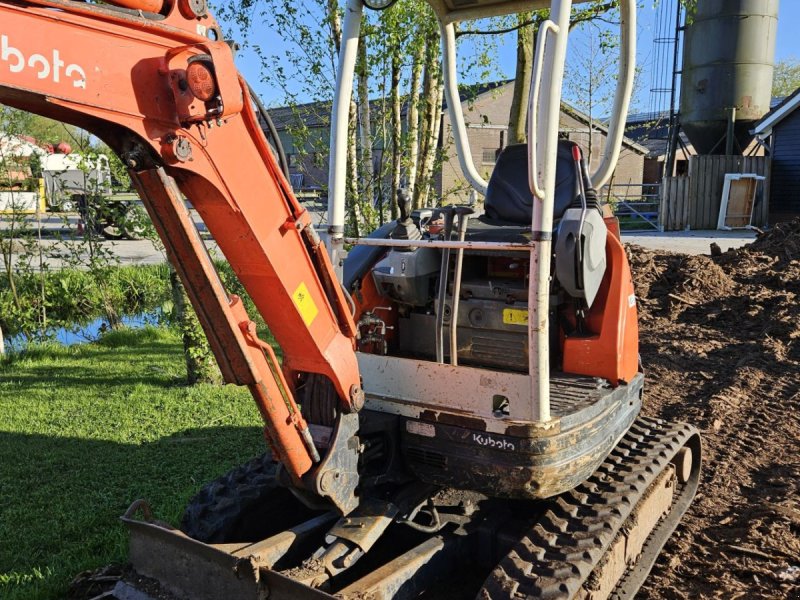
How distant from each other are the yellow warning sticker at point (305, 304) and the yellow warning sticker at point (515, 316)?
1.11 metres

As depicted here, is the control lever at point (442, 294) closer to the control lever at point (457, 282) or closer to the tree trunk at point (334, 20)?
the control lever at point (457, 282)

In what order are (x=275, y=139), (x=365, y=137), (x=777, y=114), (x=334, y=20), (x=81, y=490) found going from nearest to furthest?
1. (x=275, y=139)
2. (x=81, y=490)
3. (x=334, y=20)
4. (x=365, y=137)
5. (x=777, y=114)

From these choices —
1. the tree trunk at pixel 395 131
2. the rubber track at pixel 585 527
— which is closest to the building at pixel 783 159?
the tree trunk at pixel 395 131

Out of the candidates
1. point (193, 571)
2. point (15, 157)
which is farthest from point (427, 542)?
point (15, 157)

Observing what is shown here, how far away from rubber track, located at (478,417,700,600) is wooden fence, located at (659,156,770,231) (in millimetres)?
18901

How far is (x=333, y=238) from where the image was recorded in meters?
3.64

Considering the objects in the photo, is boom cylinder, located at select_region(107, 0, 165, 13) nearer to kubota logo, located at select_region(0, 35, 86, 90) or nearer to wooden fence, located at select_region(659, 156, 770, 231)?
kubota logo, located at select_region(0, 35, 86, 90)

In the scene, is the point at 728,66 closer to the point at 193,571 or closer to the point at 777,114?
the point at 777,114

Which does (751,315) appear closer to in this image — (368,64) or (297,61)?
(368,64)

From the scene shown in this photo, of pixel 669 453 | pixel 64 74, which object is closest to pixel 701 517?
pixel 669 453

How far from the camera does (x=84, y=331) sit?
10188 millimetres

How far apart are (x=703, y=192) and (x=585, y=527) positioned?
67.1 feet

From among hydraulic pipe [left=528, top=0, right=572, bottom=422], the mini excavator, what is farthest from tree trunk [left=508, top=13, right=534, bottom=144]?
hydraulic pipe [left=528, top=0, right=572, bottom=422]

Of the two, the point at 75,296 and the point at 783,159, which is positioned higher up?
the point at 783,159
